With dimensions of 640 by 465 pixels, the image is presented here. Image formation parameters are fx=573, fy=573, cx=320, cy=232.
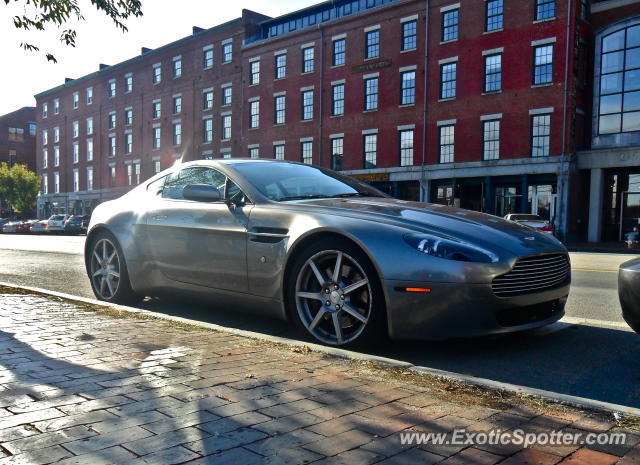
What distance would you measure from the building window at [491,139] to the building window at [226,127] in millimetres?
19266

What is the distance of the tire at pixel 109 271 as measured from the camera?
5.93m

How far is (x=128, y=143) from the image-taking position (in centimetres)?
5038

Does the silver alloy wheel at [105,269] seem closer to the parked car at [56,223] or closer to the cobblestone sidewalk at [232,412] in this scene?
the cobblestone sidewalk at [232,412]

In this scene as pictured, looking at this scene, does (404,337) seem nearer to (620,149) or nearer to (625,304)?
(625,304)

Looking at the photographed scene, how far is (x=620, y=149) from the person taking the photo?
25.7 m

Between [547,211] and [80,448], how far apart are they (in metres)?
27.2

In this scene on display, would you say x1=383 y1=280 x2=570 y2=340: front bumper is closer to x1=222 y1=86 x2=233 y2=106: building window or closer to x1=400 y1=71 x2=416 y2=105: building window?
x1=400 y1=71 x2=416 y2=105: building window

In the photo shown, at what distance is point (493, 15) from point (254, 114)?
1709cm

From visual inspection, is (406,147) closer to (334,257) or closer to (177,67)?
(177,67)

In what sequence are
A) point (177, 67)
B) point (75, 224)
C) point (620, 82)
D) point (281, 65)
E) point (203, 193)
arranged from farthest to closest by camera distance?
point (177, 67), point (75, 224), point (281, 65), point (620, 82), point (203, 193)

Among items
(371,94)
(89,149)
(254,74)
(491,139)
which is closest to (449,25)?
(371,94)

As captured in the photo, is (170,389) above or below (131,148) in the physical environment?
below

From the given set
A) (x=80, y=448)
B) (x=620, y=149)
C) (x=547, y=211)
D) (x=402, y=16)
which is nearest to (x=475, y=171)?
(x=547, y=211)

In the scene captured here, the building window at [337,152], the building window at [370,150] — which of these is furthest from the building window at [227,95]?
the building window at [370,150]
